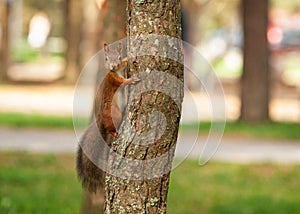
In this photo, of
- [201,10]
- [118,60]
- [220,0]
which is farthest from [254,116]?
[220,0]

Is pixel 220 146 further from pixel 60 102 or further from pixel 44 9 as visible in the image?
pixel 44 9

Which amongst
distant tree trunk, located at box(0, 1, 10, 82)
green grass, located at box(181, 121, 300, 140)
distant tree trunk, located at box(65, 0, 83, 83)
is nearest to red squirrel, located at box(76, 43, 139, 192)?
green grass, located at box(181, 121, 300, 140)

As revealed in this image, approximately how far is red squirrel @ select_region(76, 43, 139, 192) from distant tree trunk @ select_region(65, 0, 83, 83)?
22.1 meters

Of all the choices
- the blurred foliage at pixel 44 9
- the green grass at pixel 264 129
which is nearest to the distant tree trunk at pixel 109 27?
the green grass at pixel 264 129

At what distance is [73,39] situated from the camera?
27.5 metres

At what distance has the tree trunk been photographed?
4.14 m

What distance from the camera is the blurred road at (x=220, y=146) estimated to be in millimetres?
12633

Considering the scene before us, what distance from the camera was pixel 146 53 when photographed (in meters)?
4.17

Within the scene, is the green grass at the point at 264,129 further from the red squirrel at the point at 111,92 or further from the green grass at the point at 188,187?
the red squirrel at the point at 111,92

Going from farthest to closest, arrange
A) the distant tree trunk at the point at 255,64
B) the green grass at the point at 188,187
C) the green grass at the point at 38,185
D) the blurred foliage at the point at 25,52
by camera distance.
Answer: the blurred foliage at the point at 25,52 < the distant tree trunk at the point at 255,64 < the green grass at the point at 188,187 < the green grass at the point at 38,185

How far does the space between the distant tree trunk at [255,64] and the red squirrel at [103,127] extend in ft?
39.6

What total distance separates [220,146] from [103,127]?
927cm

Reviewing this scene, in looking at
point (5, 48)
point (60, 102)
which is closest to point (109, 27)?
point (60, 102)

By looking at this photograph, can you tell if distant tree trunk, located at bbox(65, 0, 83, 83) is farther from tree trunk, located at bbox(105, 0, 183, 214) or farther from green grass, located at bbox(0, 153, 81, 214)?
tree trunk, located at bbox(105, 0, 183, 214)
